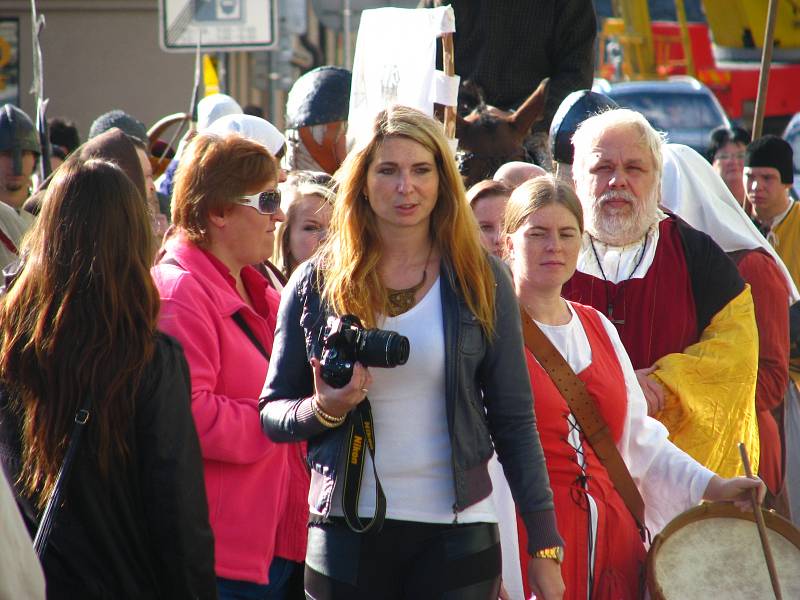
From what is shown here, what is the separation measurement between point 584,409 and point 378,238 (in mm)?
866

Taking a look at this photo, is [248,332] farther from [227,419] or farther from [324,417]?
[324,417]

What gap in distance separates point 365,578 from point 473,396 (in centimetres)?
53

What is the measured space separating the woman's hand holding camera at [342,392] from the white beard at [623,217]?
172 centimetres

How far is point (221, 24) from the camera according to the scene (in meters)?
9.27

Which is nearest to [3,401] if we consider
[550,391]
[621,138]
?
[550,391]

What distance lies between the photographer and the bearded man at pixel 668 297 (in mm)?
4727

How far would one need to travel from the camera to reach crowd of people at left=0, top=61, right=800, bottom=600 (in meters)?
3.14

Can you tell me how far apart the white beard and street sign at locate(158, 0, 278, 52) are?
4904 mm

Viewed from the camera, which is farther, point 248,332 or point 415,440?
point 248,332

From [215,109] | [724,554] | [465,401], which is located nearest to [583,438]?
[724,554]

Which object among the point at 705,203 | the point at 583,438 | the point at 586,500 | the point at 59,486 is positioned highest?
the point at 705,203

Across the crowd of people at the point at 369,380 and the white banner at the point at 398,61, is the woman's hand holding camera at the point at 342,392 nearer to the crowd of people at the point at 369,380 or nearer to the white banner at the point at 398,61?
the crowd of people at the point at 369,380

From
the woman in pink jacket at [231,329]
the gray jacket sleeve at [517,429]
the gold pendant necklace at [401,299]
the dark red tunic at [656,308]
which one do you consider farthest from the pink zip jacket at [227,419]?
the dark red tunic at [656,308]

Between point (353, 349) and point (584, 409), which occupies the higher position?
point (353, 349)
